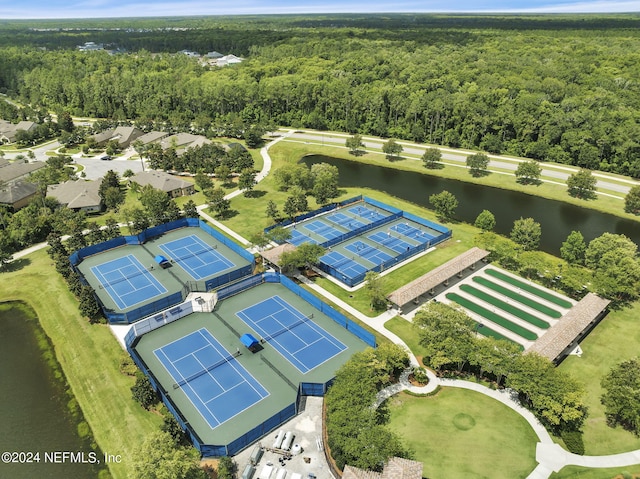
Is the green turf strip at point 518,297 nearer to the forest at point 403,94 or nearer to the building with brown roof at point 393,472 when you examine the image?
the building with brown roof at point 393,472

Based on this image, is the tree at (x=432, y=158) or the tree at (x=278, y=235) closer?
the tree at (x=278, y=235)

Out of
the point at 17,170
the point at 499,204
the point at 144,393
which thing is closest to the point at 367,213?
the point at 499,204

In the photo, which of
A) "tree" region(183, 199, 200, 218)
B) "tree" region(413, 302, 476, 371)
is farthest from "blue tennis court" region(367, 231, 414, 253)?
"tree" region(183, 199, 200, 218)

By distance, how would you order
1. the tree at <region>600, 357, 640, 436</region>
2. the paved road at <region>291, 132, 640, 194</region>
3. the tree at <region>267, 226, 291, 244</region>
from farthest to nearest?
the paved road at <region>291, 132, 640, 194</region>, the tree at <region>267, 226, 291, 244</region>, the tree at <region>600, 357, 640, 436</region>

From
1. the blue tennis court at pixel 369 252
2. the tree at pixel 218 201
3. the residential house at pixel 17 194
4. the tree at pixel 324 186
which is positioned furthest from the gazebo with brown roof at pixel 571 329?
the residential house at pixel 17 194

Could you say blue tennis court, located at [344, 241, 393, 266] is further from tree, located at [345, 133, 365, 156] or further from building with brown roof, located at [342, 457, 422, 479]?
tree, located at [345, 133, 365, 156]
